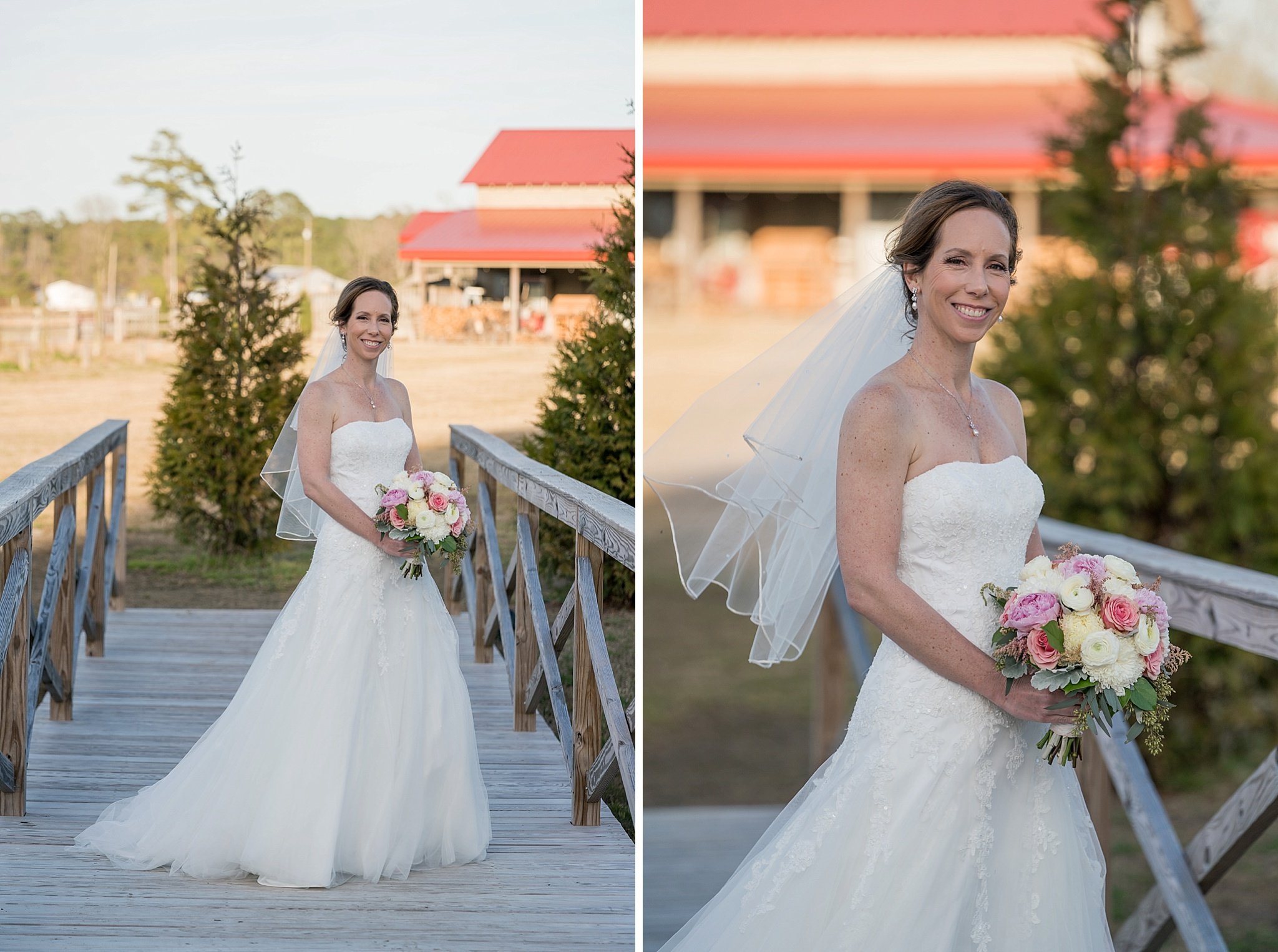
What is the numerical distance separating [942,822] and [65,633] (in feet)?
13.1

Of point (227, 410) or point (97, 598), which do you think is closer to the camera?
point (97, 598)

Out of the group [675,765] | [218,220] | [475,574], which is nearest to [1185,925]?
[475,574]

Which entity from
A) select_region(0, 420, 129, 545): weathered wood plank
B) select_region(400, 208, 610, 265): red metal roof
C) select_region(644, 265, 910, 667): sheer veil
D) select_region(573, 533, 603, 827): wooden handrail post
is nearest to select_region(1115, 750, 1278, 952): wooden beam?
select_region(644, 265, 910, 667): sheer veil

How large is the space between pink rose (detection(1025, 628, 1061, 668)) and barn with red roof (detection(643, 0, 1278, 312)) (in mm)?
15524

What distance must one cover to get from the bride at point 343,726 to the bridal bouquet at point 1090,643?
2.09 metres

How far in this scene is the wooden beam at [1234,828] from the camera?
9.87 feet

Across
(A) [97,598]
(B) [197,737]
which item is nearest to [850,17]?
(A) [97,598]

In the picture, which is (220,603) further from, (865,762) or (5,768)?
(865,762)

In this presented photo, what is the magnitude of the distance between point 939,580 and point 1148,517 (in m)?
4.15

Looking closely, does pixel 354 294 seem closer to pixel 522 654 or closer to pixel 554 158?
pixel 522 654

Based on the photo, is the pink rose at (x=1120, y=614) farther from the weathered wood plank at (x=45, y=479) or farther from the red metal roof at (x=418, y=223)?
the red metal roof at (x=418, y=223)

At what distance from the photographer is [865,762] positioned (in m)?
2.41

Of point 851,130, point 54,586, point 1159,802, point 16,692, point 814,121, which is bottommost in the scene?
point 1159,802

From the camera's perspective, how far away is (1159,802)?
11.3ft
